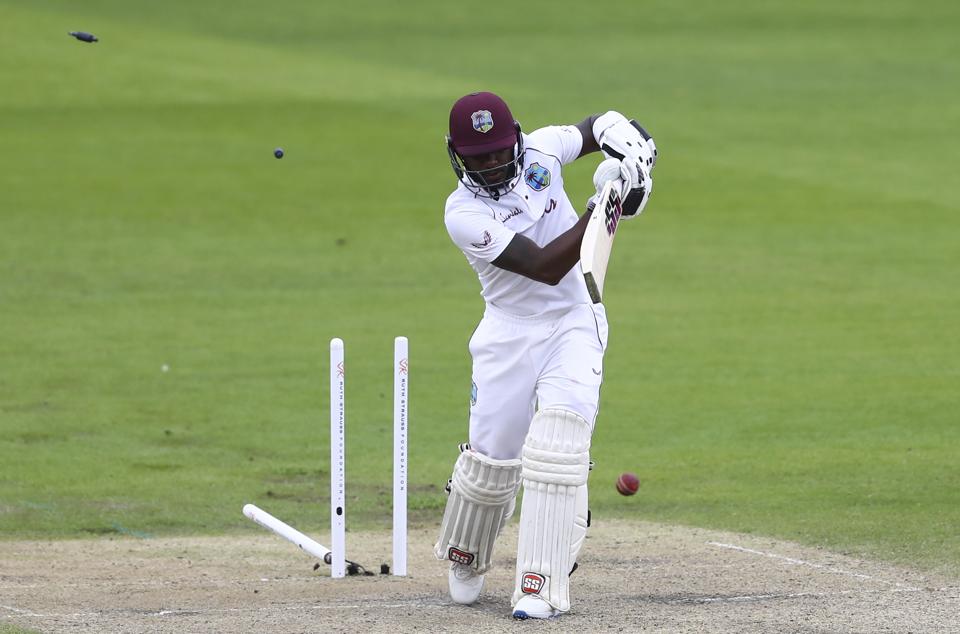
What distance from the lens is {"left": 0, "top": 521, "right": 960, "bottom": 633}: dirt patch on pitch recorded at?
653cm

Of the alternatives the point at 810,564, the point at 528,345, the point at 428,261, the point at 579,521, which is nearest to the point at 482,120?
the point at 528,345

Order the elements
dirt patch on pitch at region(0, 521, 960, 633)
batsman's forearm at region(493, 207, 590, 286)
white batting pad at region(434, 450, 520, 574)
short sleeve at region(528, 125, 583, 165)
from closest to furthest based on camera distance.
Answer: dirt patch on pitch at region(0, 521, 960, 633)
batsman's forearm at region(493, 207, 590, 286)
white batting pad at region(434, 450, 520, 574)
short sleeve at region(528, 125, 583, 165)

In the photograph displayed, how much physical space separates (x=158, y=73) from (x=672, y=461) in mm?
21429

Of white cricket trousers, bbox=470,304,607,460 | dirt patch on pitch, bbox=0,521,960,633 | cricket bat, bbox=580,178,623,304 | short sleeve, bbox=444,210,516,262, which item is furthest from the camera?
white cricket trousers, bbox=470,304,607,460

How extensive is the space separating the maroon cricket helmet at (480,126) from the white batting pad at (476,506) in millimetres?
1364

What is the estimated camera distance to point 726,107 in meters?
26.7

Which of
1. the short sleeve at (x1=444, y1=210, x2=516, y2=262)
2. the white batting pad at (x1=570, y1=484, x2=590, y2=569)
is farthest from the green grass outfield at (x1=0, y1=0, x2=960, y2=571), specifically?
the short sleeve at (x1=444, y1=210, x2=516, y2=262)

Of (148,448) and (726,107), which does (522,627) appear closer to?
(148,448)

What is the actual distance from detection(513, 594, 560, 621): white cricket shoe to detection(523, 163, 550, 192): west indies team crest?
1.80 metres

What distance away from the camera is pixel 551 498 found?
21.9 feet

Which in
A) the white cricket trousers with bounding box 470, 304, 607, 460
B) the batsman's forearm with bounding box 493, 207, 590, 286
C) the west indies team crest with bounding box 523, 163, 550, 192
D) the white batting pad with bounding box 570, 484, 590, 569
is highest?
the west indies team crest with bounding box 523, 163, 550, 192

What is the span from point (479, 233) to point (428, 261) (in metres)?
10.8

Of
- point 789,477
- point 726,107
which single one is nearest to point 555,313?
point 789,477

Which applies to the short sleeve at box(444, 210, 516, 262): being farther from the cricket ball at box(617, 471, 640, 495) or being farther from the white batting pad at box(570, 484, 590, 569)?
the cricket ball at box(617, 471, 640, 495)
